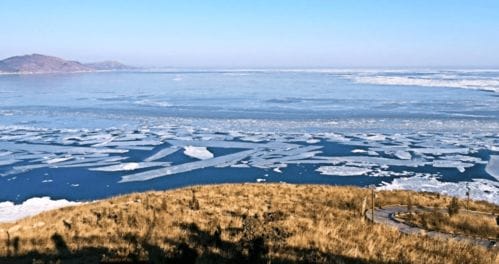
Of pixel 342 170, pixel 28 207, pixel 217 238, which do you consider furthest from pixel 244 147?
pixel 217 238

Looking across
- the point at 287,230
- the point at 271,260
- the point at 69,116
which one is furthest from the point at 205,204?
the point at 69,116

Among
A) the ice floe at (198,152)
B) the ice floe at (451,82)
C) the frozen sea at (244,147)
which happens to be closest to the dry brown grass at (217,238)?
the frozen sea at (244,147)

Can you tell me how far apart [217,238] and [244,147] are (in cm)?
2390

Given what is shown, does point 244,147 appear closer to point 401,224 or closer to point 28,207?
point 28,207

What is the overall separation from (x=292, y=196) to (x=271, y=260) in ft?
30.1

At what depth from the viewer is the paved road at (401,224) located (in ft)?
30.6

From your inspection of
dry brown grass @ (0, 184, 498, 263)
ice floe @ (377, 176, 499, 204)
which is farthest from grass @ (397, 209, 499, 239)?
ice floe @ (377, 176, 499, 204)

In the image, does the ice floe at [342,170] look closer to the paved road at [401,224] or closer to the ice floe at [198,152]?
the ice floe at [198,152]

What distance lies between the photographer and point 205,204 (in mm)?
13539

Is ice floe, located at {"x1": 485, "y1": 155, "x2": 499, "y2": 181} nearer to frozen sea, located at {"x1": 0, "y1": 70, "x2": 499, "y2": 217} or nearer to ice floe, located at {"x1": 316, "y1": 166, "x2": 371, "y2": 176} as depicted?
frozen sea, located at {"x1": 0, "y1": 70, "x2": 499, "y2": 217}

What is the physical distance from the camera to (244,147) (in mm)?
31844

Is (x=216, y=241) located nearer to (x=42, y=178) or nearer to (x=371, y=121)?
(x=42, y=178)

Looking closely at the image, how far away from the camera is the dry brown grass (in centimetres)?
709

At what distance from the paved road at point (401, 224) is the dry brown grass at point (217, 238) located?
1.87 ft
